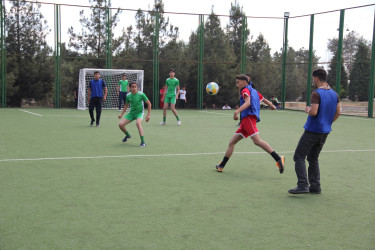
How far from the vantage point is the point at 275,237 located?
378 centimetres

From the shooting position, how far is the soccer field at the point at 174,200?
372 cm

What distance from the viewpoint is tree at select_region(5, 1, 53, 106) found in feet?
77.9

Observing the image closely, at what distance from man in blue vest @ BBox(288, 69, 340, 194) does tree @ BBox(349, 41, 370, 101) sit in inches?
695

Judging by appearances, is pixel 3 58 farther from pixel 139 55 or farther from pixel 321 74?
pixel 321 74

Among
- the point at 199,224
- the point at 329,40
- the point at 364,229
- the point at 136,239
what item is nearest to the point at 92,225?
the point at 136,239

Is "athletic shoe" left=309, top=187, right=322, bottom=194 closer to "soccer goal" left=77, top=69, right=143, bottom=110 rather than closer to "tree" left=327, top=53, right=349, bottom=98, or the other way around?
"soccer goal" left=77, top=69, right=143, bottom=110

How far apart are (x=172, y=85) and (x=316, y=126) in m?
9.50

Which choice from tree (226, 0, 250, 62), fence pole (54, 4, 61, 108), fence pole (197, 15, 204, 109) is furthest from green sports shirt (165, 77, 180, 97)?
tree (226, 0, 250, 62)

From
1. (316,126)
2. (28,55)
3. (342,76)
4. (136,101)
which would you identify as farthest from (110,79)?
(316,126)

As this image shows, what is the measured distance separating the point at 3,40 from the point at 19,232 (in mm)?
→ 21427

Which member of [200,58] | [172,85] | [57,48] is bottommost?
[172,85]

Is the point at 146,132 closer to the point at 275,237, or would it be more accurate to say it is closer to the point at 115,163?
the point at 115,163

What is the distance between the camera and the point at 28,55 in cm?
2414

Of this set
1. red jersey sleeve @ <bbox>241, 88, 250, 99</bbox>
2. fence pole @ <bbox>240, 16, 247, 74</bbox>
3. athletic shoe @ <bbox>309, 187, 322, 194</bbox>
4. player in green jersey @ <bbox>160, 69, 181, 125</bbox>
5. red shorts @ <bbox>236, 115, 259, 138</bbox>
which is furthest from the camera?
fence pole @ <bbox>240, 16, 247, 74</bbox>
